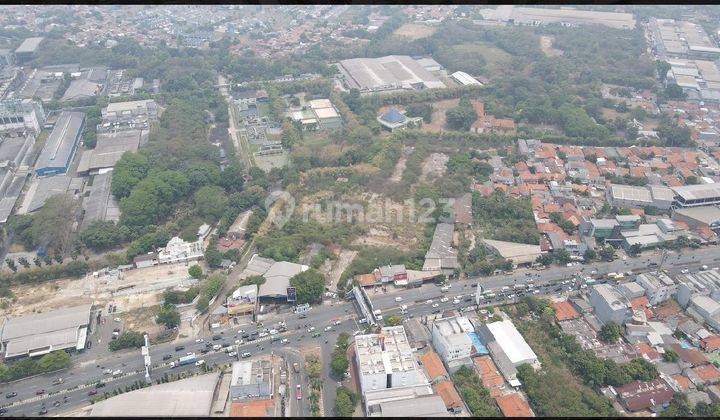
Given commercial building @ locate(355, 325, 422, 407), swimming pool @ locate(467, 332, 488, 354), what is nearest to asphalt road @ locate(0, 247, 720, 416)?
commercial building @ locate(355, 325, 422, 407)

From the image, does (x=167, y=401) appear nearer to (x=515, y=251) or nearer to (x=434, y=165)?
(x=515, y=251)

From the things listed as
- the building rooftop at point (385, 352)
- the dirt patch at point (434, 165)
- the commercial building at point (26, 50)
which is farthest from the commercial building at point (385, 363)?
the commercial building at point (26, 50)

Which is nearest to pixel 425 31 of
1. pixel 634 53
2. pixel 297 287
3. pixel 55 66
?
pixel 634 53

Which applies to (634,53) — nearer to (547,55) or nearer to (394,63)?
(547,55)

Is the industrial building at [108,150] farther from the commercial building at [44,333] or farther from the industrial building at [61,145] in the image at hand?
the commercial building at [44,333]

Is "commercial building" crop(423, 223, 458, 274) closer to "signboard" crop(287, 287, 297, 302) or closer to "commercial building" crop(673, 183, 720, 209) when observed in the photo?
"signboard" crop(287, 287, 297, 302)

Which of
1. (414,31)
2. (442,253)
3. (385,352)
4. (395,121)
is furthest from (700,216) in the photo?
(414,31)
